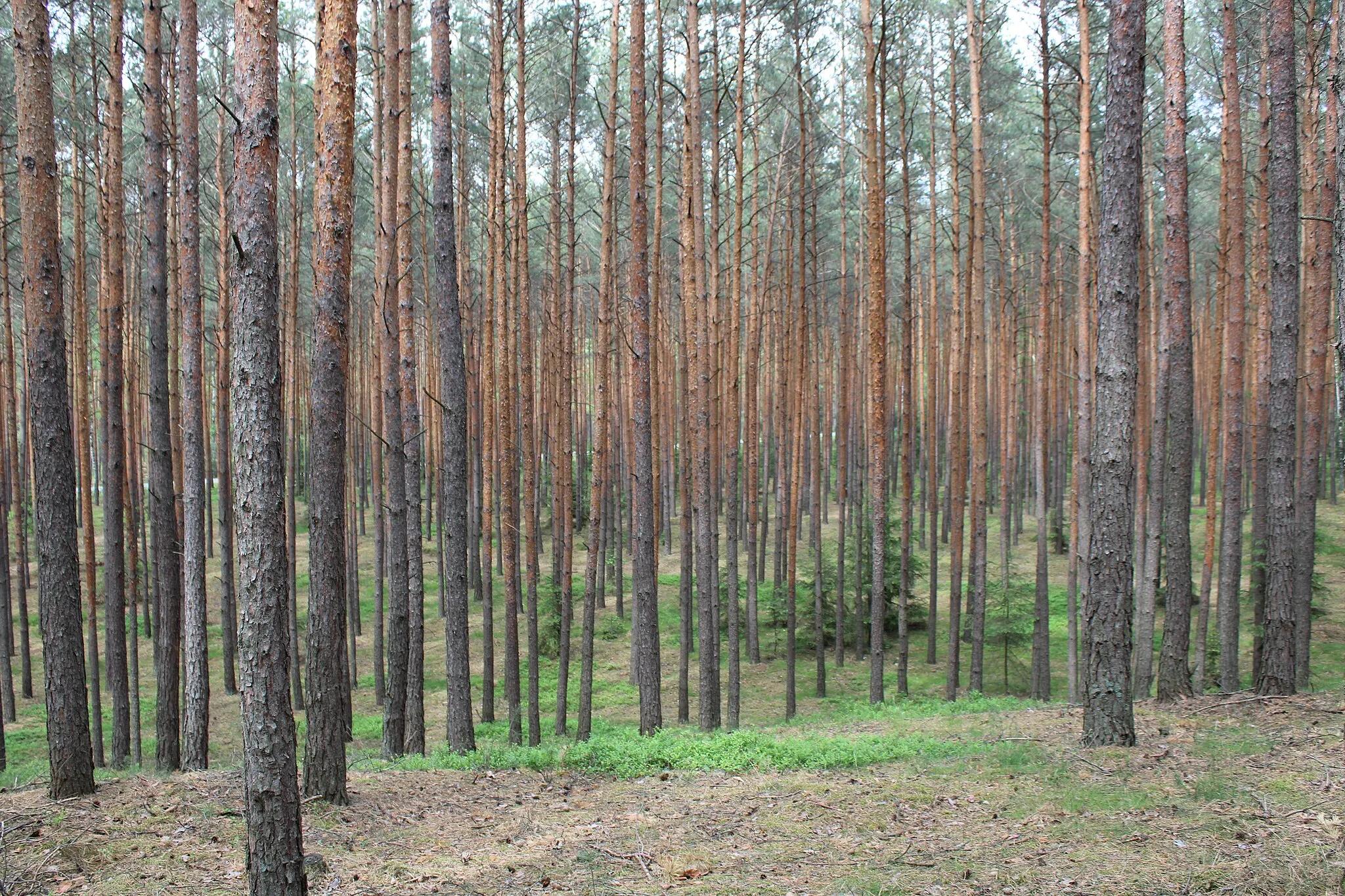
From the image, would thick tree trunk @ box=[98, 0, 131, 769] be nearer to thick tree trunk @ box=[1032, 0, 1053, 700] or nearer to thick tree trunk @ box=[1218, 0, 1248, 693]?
thick tree trunk @ box=[1032, 0, 1053, 700]

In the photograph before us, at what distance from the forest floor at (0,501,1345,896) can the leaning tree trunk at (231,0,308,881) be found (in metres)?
1.07

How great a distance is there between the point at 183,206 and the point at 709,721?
7877 mm

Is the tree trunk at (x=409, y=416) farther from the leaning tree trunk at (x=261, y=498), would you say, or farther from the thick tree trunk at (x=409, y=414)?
the leaning tree trunk at (x=261, y=498)

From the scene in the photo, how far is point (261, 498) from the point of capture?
434 cm

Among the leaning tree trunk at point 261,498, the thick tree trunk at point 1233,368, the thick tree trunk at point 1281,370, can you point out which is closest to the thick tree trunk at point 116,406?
the leaning tree trunk at point 261,498

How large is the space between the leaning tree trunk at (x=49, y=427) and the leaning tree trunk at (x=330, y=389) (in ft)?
5.20

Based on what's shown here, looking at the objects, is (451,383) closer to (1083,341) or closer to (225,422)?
(225,422)

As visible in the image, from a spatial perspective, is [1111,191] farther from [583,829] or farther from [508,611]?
[508,611]

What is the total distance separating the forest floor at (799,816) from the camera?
5.17m

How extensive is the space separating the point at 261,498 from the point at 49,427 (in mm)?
3344

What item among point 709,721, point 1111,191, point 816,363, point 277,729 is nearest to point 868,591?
point 816,363

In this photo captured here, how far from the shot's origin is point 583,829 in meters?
6.49

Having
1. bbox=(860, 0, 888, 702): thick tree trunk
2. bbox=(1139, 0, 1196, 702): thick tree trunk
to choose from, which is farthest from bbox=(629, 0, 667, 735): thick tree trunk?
bbox=(1139, 0, 1196, 702): thick tree trunk

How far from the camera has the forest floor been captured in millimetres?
5168
